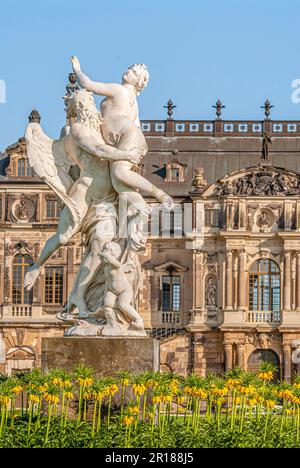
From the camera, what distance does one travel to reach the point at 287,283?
66.9m

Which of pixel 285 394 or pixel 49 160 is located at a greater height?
pixel 49 160

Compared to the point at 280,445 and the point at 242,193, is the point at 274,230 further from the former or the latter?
the point at 280,445

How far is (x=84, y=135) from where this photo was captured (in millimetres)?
18016

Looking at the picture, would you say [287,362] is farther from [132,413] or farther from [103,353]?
Answer: [132,413]

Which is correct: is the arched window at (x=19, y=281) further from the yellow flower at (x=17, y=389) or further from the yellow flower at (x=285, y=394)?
the yellow flower at (x=17, y=389)

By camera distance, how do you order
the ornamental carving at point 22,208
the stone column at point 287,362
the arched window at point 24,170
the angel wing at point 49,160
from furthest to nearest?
the arched window at point 24,170 → the ornamental carving at point 22,208 → the stone column at point 287,362 → the angel wing at point 49,160

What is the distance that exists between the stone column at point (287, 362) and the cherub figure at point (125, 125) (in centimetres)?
4838

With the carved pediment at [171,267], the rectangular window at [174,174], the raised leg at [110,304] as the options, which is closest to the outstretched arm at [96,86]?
the raised leg at [110,304]

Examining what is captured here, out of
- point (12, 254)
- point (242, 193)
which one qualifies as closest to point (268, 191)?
point (242, 193)

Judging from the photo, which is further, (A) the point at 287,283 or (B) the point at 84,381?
(A) the point at 287,283

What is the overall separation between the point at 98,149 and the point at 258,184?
49.5 m

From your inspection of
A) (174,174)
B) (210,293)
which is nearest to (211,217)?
(174,174)

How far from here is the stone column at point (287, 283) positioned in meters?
66.7
